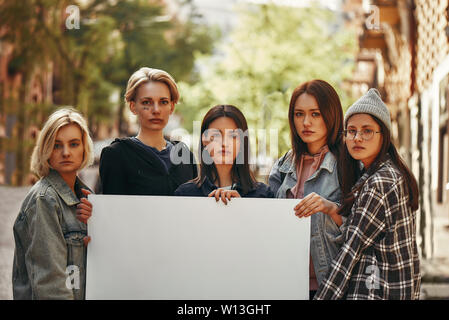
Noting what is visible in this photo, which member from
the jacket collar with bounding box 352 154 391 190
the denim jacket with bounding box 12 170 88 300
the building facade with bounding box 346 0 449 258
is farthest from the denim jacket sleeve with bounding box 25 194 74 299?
the building facade with bounding box 346 0 449 258

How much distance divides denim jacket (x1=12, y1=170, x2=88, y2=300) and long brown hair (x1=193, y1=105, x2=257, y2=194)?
0.55 m

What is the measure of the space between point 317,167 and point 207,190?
0.47m

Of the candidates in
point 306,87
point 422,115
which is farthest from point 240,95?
point 306,87

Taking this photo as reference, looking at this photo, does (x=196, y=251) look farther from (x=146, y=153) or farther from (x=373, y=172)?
(x=373, y=172)

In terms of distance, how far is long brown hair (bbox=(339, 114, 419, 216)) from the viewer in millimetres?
2125

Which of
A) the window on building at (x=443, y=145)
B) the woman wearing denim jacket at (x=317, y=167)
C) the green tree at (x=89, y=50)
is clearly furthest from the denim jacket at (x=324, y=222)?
the green tree at (x=89, y=50)

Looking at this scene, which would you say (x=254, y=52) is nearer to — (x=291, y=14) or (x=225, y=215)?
(x=291, y=14)

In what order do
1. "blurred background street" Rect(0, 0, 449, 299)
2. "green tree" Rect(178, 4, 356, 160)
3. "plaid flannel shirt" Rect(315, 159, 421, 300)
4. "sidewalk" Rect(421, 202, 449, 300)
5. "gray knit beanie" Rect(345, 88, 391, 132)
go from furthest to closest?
"green tree" Rect(178, 4, 356, 160) → "blurred background street" Rect(0, 0, 449, 299) → "sidewalk" Rect(421, 202, 449, 300) → "gray knit beanie" Rect(345, 88, 391, 132) → "plaid flannel shirt" Rect(315, 159, 421, 300)

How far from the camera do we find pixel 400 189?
6.83 ft

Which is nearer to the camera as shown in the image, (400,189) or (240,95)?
(400,189)

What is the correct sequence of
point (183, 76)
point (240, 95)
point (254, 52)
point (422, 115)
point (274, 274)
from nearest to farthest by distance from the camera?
point (274, 274), point (422, 115), point (240, 95), point (254, 52), point (183, 76)

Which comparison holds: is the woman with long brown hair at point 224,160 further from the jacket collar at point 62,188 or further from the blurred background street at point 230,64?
the blurred background street at point 230,64

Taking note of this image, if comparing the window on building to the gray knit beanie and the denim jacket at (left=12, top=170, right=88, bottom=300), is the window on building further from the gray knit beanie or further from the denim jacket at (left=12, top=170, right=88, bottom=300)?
the denim jacket at (left=12, top=170, right=88, bottom=300)
